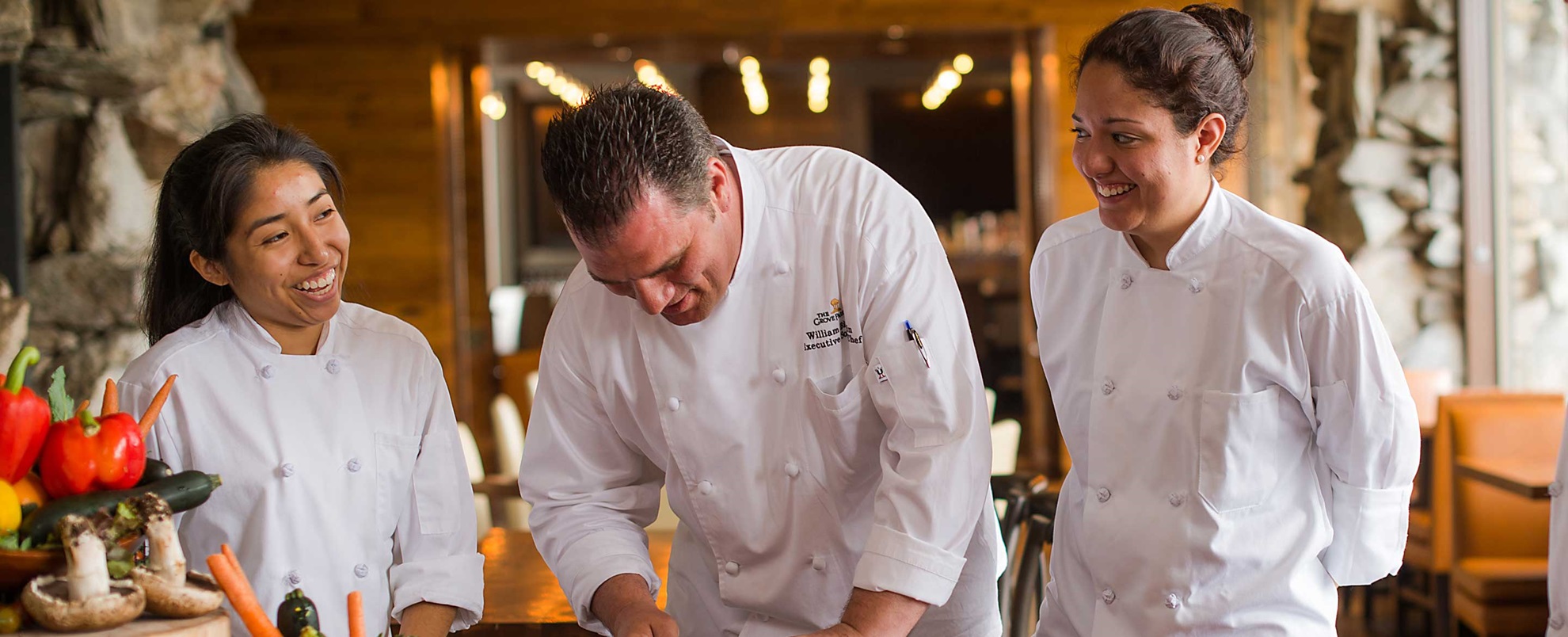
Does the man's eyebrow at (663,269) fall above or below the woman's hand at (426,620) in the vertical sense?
above

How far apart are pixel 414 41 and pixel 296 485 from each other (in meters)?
5.10

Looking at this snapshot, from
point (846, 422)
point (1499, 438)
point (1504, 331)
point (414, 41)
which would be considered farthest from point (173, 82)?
point (1504, 331)

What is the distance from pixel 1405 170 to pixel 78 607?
16.4 feet

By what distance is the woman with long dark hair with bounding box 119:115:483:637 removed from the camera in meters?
1.46

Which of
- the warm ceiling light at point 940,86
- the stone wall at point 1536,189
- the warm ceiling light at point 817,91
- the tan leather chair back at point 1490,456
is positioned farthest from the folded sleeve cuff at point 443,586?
the warm ceiling light at point 940,86

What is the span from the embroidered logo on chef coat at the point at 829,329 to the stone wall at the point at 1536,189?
3808mm

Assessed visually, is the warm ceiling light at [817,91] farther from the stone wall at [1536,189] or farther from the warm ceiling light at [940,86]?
the stone wall at [1536,189]

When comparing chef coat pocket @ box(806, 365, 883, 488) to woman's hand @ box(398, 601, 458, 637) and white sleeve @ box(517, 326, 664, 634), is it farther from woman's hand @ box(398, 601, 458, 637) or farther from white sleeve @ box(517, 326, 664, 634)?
woman's hand @ box(398, 601, 458, 637)

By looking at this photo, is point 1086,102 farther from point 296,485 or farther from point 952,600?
point 296,485

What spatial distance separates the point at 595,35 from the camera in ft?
19.9

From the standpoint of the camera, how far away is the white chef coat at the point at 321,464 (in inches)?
57.9

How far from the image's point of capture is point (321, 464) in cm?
150

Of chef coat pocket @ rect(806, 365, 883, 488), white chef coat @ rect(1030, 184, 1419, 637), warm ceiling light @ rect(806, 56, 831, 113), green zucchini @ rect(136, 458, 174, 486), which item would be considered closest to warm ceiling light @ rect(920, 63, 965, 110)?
warm ceiling light @ rect(806, 56, 831, 113)

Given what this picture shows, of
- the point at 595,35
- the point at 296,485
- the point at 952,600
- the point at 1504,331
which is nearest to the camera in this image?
the point at 296,485
